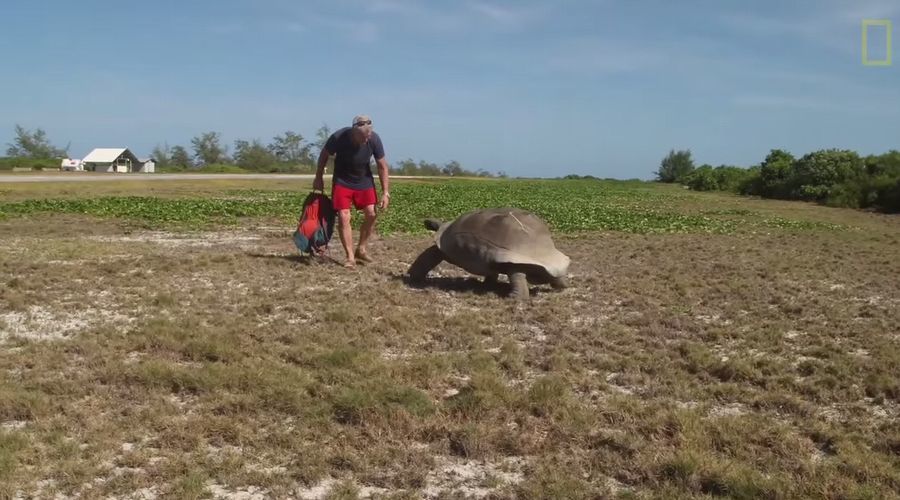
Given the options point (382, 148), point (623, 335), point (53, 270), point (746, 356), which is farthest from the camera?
point (382, 148)

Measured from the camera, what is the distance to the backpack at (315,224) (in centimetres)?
1047

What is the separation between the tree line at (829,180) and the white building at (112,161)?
6561 cm

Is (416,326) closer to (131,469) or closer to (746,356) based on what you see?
(746,356)

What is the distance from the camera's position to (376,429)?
4.39 meters

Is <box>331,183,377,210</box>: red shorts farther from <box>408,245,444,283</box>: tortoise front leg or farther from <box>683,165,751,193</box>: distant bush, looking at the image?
<box>683,165,751,193</box>: distant bush

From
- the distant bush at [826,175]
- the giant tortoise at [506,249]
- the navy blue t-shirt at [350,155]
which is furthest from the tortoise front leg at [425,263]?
the distant bush at [826,175]

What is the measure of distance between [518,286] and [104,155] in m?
90.6

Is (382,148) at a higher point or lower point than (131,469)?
higher

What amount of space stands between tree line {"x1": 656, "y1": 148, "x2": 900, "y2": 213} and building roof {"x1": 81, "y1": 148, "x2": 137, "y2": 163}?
2594 inches

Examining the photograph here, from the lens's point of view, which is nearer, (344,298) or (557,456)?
(557,456)

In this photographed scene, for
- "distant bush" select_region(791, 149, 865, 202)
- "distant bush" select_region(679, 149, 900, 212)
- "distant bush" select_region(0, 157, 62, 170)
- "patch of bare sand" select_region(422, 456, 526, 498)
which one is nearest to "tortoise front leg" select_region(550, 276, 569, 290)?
"patch of bare sand" select_region(422, 456, 526, 498)

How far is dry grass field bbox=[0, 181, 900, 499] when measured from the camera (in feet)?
12.6

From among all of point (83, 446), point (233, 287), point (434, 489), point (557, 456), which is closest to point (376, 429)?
point (434, 489)

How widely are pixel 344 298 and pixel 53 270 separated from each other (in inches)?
153
